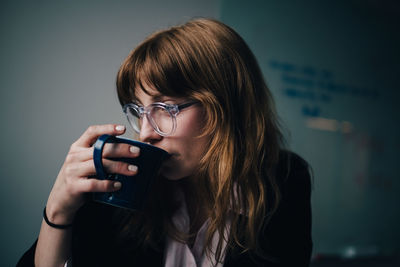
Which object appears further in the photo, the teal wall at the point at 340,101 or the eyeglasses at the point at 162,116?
the teal wall at the point at 340,101

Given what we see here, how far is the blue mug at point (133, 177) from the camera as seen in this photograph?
1.86ft

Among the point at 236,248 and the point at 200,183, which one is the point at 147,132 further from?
the point at 236,248

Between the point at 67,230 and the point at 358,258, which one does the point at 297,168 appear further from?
the point at 358,258

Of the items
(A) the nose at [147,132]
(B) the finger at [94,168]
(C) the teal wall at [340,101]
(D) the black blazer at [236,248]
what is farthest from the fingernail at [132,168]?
(C) the teal wall at [340,101]

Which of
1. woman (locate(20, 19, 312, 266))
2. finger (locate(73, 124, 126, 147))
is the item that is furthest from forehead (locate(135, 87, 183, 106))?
finger (locate(73, 124, 126, 147))

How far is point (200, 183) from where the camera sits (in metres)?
0.90

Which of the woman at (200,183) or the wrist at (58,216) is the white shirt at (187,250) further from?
the wrist at (58,216)

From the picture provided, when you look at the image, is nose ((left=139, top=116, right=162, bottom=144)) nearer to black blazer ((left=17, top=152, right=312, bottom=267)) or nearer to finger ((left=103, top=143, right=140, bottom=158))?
finger ((left=103, top=143, right=140, bottom=158))

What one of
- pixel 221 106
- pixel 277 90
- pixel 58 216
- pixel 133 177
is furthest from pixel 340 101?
pixel 58 216

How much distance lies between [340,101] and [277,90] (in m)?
0.52

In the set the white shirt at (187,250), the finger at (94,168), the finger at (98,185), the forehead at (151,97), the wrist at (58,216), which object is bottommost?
the white shirt at (187,250)

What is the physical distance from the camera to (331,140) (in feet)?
5.76

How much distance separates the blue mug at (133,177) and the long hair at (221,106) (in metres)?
0.23

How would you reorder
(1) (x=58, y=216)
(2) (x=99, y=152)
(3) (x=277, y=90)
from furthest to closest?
1. (3) (x=277, y=90)
2. (1) (x=58, y=216)
3. (2) (x=99, y=152)
